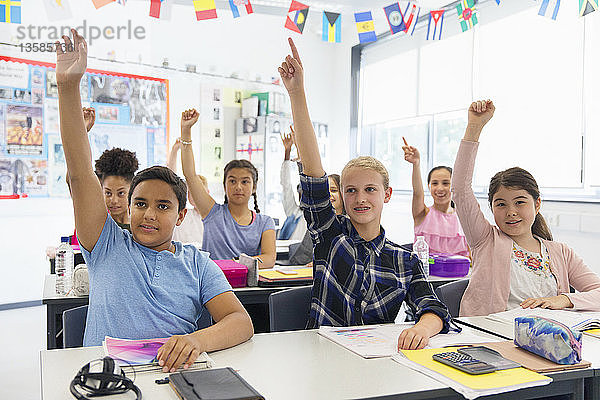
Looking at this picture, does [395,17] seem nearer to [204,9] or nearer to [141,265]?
[204,9]

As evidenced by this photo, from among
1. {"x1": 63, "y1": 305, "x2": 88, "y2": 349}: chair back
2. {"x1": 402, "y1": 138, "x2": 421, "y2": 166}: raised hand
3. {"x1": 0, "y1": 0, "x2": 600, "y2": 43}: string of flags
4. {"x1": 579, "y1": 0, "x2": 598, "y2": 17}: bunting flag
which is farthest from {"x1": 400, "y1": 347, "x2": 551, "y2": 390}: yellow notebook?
{"x1": 579, "y1": 0, "x2": 598, "y2": 17}: bunting flag

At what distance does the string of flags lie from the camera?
3.73 meters

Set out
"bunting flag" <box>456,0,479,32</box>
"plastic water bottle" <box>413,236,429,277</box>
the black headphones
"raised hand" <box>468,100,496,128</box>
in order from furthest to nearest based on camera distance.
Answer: "bunting flag" <box>456,0,479,32</box>
"plastic water bottle" <box>413,236,429,277</box>
"raised hand" <box>468,100,496,128</box>
the black headphones

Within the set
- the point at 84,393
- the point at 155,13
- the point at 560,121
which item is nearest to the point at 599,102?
the point at 560,121

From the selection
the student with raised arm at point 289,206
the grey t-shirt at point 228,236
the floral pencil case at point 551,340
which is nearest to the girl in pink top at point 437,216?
the student with raised arm at point 289,206

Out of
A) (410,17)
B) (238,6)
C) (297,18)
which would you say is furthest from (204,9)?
(410,17)

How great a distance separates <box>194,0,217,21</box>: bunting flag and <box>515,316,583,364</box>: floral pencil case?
311cm

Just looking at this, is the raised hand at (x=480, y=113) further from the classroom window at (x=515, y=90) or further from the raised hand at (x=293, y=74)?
the classroom window at (x=515, y=90)

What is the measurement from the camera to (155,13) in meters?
3.71

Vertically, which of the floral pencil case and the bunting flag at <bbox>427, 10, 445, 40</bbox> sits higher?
the bunting flag at <bbox>427, 10, 445, 40</bbox>

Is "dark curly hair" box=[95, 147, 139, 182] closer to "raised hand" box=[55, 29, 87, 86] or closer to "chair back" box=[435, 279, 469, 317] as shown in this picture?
"raised hand" box=[55, 29, 87, 86]

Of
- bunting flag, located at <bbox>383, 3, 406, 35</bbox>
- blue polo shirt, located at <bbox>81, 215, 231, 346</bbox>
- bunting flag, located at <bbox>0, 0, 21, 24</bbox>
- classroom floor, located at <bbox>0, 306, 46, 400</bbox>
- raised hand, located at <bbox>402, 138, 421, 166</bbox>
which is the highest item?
bunting flag, located at <bbox>383, 3, 406, 35</bbox>

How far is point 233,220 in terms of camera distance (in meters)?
3.39

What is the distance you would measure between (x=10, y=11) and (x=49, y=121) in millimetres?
1125
